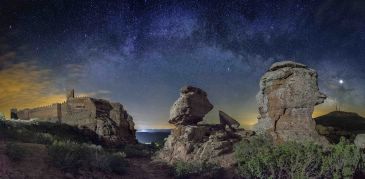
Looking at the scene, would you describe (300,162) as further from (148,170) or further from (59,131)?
(59,131)

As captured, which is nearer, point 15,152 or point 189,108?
point 15,152

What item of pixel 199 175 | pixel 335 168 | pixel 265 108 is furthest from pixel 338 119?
pixel 199 175

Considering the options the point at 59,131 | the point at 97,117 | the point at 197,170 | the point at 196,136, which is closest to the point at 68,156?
the point at 197,170

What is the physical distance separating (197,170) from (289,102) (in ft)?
25.8

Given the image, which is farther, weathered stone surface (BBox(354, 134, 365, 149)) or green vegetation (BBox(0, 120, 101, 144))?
green vegetation (BBox(0, 120, 101, 144))

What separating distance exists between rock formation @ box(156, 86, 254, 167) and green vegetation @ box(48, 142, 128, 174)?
4.72 m

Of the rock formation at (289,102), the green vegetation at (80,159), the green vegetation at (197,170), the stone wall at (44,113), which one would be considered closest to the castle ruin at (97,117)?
the stone wall at (44,113)

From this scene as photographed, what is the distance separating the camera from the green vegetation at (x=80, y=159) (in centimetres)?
1816

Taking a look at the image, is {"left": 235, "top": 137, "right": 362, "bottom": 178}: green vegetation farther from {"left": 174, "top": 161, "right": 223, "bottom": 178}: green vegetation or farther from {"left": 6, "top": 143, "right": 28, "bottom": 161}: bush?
{"left": 6, "top": 143, "right": 28, "bottom": 161}: bush

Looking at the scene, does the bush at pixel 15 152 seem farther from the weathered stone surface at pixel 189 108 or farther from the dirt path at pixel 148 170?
the weathered stone surface at pixel 189 108

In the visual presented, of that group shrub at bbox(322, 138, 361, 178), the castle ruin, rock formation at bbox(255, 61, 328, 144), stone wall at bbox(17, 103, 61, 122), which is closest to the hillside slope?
rock formation at bbox(255, 61, 328, 144)

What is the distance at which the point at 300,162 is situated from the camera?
65.9 ft

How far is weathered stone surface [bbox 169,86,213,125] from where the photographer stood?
2661cm

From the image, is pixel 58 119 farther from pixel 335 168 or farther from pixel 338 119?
pixel 338 119
